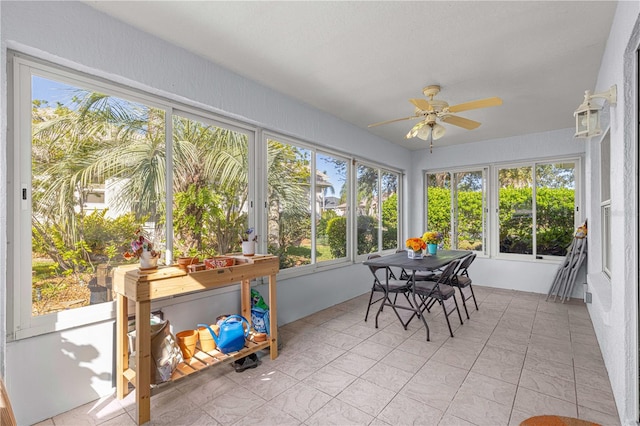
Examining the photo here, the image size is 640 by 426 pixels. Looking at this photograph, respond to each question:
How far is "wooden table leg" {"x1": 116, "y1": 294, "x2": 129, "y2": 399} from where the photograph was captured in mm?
2188

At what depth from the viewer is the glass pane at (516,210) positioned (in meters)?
5.36

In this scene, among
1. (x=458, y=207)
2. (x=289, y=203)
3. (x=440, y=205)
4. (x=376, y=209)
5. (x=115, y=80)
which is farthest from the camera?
(x=440, y=205)

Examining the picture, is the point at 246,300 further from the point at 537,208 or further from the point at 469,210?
the point at 537,208

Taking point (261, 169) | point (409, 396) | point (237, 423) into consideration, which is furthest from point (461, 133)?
point (237, 423)

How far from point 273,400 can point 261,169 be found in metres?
2.23

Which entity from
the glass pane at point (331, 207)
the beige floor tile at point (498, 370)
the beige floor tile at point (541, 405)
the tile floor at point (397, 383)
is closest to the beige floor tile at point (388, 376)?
the tile floor at point (397, 383)

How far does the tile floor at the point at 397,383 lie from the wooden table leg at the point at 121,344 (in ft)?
0.32

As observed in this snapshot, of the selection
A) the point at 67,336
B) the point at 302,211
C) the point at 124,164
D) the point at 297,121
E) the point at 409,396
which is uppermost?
the point at 297,121

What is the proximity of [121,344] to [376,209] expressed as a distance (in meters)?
4.37

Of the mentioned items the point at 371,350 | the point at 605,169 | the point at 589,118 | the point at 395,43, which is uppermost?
the point at 395,43

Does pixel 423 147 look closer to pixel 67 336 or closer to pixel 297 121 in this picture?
pixel 297 121

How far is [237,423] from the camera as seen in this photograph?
1.95 meters

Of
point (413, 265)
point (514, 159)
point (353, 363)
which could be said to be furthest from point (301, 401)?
point (514, 159)

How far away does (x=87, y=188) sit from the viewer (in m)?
2.23
